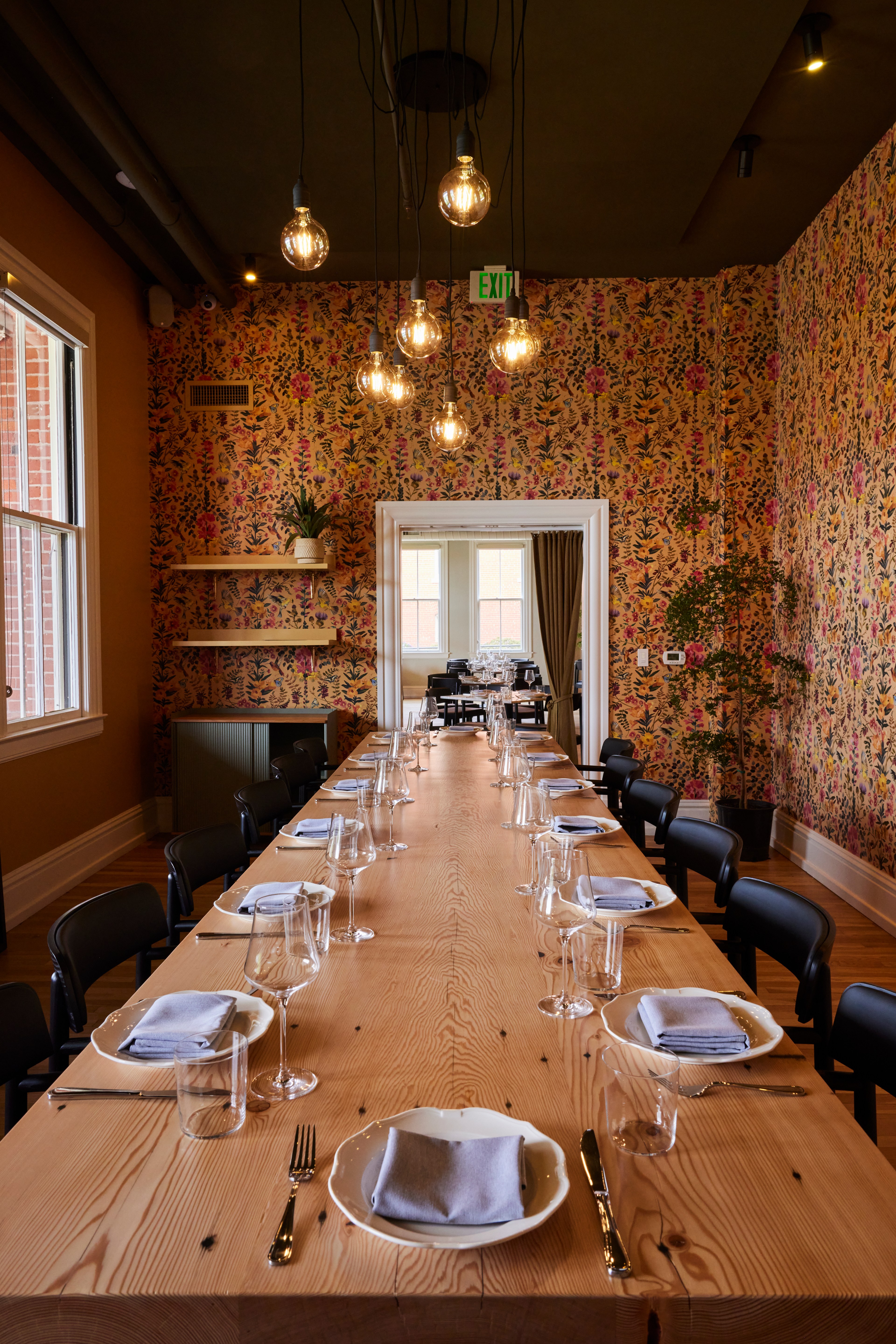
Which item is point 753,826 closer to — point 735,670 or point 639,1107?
point 735,670

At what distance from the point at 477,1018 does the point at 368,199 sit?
4623 millimetres

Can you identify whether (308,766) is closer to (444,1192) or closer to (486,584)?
(444,1192)

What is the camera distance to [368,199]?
4680 mm

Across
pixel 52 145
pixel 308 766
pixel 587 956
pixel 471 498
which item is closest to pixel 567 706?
pixel 471 498

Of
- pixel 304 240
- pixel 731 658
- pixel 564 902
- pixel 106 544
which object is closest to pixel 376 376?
pixel 304 240

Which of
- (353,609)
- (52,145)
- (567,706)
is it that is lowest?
(567,706)

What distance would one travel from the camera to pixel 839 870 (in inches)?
182

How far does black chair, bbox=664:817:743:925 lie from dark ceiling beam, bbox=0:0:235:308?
3625mm

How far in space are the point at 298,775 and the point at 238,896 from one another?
7.52 ft

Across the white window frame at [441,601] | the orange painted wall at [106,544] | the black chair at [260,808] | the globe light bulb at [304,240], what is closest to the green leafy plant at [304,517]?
the orange painted wall at [106,544]

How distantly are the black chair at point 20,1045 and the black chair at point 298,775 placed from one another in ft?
7.29

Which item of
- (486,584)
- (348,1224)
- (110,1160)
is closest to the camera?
(348,1224)

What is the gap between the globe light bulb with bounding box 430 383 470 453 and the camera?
3.97 meters

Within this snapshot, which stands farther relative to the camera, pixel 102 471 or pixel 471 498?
pixel 471 498
